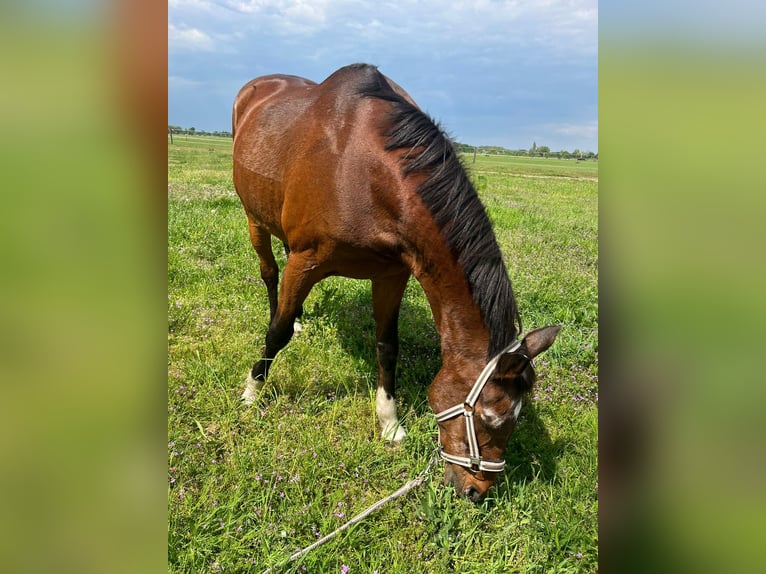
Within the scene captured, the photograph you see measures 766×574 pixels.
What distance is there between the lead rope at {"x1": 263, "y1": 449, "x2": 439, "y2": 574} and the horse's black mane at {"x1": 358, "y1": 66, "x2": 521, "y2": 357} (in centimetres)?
96

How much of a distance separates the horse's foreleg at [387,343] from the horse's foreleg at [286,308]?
54 centimetres

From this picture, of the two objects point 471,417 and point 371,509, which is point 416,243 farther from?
point 371,509

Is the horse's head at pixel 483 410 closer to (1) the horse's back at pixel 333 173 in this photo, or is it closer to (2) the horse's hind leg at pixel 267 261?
(1) the horse's back at pixel 333 173

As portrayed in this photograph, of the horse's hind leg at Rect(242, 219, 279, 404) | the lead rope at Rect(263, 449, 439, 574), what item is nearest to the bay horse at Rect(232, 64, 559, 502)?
the lead rope at Rect(263, 449, 439, 574)

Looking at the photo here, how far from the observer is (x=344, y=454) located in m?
2.84

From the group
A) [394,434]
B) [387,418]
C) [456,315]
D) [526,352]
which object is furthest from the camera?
[387,418]

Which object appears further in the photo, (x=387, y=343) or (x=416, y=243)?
(x=387, y=343)

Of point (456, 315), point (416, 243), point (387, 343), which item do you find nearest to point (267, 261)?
point (387, 343)

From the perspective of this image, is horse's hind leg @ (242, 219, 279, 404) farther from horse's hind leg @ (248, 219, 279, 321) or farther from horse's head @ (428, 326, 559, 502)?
horse's head @ (428, 326, 559, 502)
